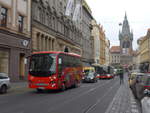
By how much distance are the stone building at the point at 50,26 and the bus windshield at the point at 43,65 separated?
14.5 meters

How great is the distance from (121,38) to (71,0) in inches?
5367

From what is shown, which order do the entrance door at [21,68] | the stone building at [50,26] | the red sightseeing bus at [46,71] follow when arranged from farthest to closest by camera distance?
the stone building at [50,26]
the entrance door at [21,68]
the red sightseeing bus at [46,71]

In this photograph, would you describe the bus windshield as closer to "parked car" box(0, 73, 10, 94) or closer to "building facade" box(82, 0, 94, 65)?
"parked car" box(0, 73, 10, 94)

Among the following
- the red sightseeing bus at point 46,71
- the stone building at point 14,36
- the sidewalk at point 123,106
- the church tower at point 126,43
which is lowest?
the sidewalk at point 123,106

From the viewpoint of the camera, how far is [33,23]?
108 ft

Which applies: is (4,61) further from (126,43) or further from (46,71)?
(126,43)

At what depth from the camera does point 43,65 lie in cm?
1803

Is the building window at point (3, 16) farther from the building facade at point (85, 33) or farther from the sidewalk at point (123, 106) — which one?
the building facade at point (85, 33)

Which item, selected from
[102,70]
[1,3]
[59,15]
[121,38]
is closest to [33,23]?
[1,3]

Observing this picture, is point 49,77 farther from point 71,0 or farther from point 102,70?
point 102,70

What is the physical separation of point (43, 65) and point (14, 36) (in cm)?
1094

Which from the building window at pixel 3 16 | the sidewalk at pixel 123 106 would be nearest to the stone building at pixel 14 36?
the building window at pixel 3 16

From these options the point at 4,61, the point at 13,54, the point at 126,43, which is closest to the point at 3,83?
the point at 4,61

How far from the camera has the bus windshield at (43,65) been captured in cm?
1789
